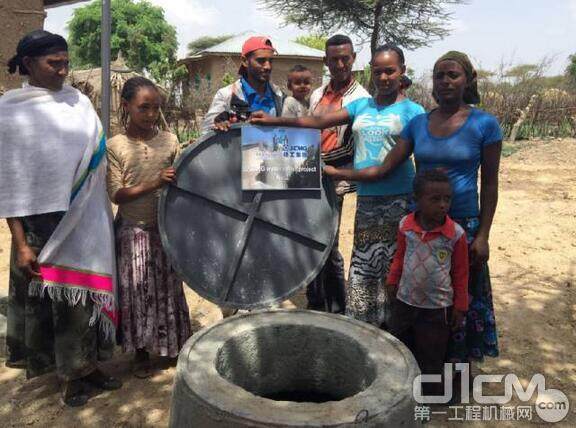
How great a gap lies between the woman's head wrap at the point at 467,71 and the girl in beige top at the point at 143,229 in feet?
4.81

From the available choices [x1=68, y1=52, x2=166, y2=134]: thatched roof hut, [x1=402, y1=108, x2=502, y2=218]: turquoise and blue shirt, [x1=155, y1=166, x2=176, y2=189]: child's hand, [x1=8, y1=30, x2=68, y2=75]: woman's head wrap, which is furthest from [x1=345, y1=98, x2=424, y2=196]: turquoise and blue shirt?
[x1=68, y1=52, x2=166, y2=134]: thatched roof hut

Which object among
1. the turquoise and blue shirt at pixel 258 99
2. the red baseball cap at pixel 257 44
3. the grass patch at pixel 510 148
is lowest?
the grass patch at pixel 510 148

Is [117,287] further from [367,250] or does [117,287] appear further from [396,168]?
[396,168]

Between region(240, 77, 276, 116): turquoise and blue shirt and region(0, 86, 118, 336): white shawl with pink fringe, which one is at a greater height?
region(240, 77, 276, 116): turquoise and blue shirt

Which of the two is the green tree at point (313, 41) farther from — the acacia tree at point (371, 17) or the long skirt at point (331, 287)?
the long skirt at point (331, 287)

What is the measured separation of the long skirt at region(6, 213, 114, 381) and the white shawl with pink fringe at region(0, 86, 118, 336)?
68 millimetres

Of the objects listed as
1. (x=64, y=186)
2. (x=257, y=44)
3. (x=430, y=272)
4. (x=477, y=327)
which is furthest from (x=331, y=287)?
(x=64, y=186)

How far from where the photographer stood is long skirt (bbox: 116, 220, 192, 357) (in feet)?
9.28

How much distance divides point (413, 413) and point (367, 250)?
1.28 metres

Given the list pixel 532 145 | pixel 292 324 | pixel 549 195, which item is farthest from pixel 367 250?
pixel 532 145

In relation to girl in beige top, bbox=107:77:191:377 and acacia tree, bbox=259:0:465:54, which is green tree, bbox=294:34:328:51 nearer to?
acacia tree, bbox=259:0:465:54

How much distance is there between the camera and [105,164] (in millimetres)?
2703

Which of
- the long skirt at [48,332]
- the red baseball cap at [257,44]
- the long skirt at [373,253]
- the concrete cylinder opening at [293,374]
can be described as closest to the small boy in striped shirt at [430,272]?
the long skirt at [373,253]

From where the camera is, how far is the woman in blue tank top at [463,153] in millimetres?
2371
